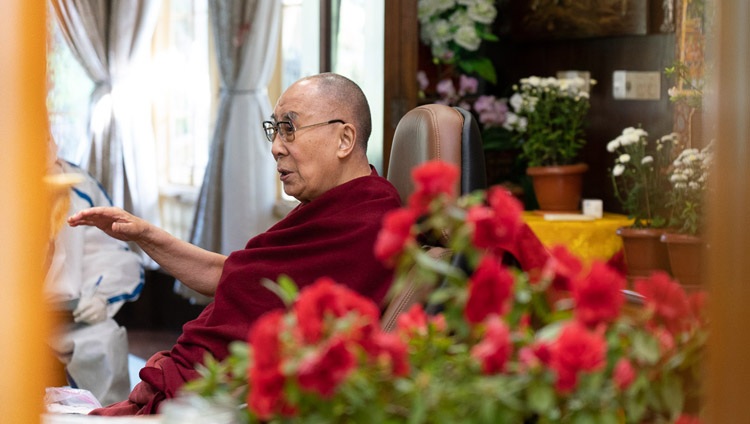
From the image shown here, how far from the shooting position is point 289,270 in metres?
2.16

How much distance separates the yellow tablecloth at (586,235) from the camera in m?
4.39

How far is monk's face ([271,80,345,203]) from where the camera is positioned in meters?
2.29

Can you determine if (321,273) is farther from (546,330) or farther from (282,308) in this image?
(546,330)

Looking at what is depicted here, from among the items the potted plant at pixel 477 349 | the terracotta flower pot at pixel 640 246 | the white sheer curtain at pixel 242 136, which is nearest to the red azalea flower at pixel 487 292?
the potted plant at pixel 477 349

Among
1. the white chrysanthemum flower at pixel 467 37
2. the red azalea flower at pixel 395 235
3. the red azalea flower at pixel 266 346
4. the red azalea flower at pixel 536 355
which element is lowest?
the red azalea flower at pixel 536 355

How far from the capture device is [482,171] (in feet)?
7.08

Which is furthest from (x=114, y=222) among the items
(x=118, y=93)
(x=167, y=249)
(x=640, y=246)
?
(x=118, y=93)

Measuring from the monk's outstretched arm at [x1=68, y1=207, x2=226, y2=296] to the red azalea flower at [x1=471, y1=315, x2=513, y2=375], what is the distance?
151 centimetres

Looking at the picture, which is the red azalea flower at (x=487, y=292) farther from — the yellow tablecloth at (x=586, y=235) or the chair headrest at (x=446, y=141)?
the yellow tablecloth at (x=586, y=235)

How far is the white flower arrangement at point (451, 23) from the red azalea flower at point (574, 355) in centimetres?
444

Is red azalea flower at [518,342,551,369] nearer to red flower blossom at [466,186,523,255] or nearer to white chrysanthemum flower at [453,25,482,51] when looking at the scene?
red flower blossom at [466,186,523,255]

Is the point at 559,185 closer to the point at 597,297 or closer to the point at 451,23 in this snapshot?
the point at 451,23

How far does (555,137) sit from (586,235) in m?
0.62

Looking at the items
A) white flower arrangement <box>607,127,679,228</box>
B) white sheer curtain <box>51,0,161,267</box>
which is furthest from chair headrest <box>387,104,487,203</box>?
white sheer curtain <box>51,0,161,267</box>
